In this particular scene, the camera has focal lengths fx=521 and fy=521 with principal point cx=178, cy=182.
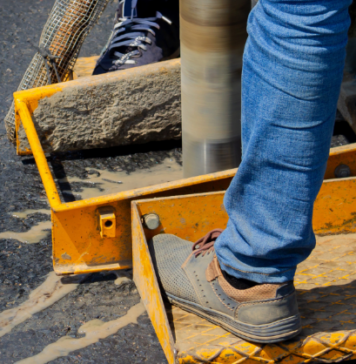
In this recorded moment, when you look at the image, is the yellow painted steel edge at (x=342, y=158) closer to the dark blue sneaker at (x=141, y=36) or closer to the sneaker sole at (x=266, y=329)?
the sneaker sole at (x=266, y=329)

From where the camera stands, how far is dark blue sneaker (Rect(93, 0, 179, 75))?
248 cm

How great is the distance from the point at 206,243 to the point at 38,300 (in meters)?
0.59

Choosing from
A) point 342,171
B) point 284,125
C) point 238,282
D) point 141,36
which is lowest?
point 342,171

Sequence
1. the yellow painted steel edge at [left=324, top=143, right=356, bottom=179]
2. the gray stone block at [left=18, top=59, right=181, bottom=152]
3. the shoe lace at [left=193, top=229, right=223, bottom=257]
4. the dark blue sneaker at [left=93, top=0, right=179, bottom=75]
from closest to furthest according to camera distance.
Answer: the shoe lace at [left=193, top=229, right=223, bottom=257] → the yellow painted steel edge at [left=324, top=143, right=356, bottom=179] → the gray stone block at [left=18, top=59, right=181, bottom=152] → the dark blue sneaker at [left=93, top=0, right=179, bottom=75]

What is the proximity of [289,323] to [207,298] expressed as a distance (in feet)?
0.74

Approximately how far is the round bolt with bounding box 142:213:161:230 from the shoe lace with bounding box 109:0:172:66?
3.48 feet

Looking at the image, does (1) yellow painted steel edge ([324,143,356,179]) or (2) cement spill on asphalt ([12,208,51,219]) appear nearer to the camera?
(1) yellow painted steel edge ([324,143,356,179])

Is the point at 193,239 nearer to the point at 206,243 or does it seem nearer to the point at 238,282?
the point at 206,243

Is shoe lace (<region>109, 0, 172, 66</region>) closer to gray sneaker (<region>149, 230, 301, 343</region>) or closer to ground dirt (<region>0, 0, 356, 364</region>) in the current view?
ground dirt (<region>0, 0, 356, 364</region>)

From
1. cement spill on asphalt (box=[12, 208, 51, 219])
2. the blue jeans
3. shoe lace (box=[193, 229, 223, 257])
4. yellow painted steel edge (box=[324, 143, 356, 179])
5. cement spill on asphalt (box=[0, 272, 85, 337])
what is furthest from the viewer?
cement spill on asphalt (box=[12, 208, 51, 219])

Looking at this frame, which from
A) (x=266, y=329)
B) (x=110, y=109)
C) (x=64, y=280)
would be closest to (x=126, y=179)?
(x=110, y=109)

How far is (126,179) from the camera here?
2.30 metres

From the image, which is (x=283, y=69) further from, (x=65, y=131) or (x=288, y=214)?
(x=65, y=131)

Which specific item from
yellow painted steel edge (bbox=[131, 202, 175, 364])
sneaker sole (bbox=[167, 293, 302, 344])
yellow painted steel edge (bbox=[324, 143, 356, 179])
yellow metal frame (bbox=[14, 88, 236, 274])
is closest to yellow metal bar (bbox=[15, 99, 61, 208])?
yellow metal frame (bbox=[14, 88, 236, 274])
